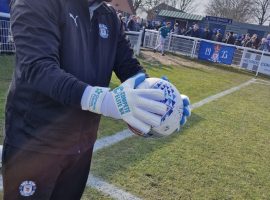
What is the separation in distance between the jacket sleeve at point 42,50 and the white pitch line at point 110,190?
7.28ft

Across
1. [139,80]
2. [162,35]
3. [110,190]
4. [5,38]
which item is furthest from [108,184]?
[162,35]

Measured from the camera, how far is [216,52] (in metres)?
18.0

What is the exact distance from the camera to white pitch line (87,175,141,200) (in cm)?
351

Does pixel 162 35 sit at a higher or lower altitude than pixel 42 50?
lower

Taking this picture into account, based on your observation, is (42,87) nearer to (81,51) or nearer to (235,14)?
(81,51)

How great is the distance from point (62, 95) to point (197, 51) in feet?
59.2

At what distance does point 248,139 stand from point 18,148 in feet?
16.8

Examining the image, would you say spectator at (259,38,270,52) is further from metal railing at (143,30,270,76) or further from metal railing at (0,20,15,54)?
metal railing at (0,20,15,54)

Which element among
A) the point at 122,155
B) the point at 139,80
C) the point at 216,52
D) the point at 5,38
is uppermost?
the point at 139,80

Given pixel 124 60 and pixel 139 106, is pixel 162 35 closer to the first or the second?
pixel 124 60

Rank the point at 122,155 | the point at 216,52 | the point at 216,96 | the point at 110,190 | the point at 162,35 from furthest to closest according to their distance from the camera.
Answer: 1. the point at 162,35
2. the point at 216,52
3. the point at 216,96
4. the point at 122,155
5. the point at 110,190

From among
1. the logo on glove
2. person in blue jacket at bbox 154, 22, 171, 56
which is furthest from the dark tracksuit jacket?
person in blue jacket at bbox 154, 22, 171, 56

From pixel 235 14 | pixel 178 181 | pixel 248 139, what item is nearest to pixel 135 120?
pixel 178 181

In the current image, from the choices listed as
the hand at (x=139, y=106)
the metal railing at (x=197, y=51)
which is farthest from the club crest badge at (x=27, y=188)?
the metal railing at (x=197, y=51)
